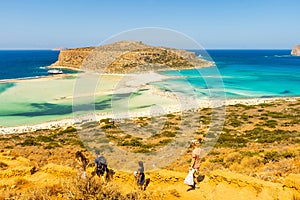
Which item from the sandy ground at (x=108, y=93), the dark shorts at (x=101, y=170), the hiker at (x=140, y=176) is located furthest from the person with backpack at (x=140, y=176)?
the sandy ground at (x=108, y=93)

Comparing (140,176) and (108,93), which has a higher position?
(140,176)

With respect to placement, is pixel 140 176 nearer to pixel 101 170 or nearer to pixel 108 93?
pixel 101 170

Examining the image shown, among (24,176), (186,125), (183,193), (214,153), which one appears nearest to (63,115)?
(186,125)

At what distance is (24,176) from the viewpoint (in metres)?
11.4

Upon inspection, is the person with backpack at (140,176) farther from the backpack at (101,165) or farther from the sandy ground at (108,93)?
the sandy ground at (108,93)

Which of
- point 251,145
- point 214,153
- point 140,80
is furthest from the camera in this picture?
point 140,80

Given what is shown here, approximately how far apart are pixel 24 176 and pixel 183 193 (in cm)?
611

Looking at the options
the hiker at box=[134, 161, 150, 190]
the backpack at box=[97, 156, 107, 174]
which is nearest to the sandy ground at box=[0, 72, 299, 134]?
the backpack at box=[97, 156, 107, 174]

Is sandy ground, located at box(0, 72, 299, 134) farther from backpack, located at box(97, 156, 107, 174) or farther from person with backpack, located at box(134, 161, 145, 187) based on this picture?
person with backpack, located at box(134, 161, 145, 187)

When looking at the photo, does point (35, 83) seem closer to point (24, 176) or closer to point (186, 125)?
point (186, 125)

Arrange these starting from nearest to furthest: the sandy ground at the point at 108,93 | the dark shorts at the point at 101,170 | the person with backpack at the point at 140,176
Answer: the person with backpack at the point at 140,176 → the dark shorts at the point at 101,170 → the sandy ground at the point at 108,93

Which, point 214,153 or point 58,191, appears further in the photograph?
point 214,153

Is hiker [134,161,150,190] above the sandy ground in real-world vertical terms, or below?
above

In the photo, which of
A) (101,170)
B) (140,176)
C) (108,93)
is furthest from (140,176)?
(108,93)
